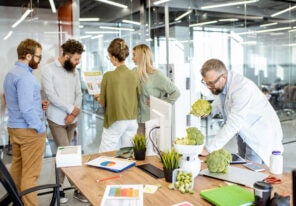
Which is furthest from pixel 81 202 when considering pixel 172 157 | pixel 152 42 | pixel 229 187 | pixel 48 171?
pixel 152 42

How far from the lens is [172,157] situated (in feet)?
→ 6.50

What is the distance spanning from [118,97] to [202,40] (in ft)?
11.3

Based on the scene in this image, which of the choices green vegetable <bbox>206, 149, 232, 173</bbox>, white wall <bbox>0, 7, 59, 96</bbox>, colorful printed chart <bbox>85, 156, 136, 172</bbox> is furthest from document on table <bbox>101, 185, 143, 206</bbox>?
white wall <bbox>0, 7, 59, 96</bbox>

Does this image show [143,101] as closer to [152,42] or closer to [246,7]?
[152,42]

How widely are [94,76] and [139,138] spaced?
65.7 inches

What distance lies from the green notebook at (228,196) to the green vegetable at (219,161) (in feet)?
0.77

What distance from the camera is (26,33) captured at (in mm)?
4812

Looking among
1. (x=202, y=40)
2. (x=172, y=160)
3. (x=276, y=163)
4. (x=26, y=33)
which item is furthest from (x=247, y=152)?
(x=202, y=40)

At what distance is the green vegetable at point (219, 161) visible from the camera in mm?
2035

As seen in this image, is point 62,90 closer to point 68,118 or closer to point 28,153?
point 68,118

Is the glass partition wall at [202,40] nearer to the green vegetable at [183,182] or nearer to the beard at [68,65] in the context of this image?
the beard at [68,65]

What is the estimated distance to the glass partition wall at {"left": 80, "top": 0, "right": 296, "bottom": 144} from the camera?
17.5ft

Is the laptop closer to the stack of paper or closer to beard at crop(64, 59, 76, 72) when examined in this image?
the stack of paper

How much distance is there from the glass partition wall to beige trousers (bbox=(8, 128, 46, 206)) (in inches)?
89.8
